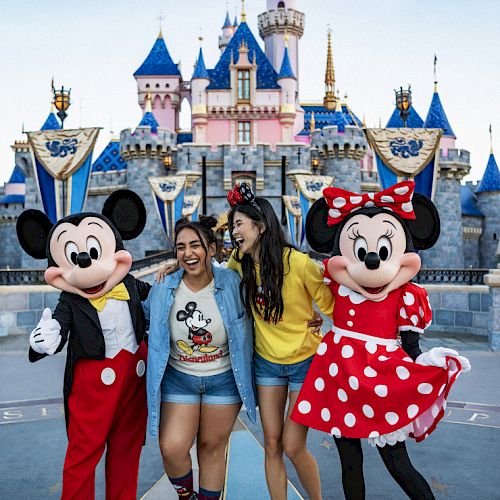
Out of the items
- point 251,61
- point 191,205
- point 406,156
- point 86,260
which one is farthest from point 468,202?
point 86,260

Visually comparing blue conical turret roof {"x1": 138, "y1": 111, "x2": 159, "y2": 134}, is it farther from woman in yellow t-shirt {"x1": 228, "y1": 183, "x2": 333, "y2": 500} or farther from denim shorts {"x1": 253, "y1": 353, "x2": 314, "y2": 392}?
denim shorts {"x1": 253, "y1": 353, "x2": 314, "y2": 392}

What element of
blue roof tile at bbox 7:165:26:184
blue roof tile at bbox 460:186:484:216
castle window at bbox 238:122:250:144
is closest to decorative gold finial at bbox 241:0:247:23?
castle window at bbox 238:122:250:144

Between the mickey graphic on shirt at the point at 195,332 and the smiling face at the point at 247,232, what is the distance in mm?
345

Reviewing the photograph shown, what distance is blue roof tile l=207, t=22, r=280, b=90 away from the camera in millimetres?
25156

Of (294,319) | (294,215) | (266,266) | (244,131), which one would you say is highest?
(244,131)

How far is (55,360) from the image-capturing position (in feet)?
20.9

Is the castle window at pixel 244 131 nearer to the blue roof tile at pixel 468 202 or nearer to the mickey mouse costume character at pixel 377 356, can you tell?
the blue roof tile at pixel 468 202

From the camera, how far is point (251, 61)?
84.5ft

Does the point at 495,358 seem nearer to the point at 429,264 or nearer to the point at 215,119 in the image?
the point at 429,264

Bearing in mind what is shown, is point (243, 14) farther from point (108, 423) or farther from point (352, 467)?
point (352, 467)

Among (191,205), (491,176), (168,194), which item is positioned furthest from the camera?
(491,176)

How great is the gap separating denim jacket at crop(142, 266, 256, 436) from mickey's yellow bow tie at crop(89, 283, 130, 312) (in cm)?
17

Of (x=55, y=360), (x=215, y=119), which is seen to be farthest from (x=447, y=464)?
(x=215, y=119)

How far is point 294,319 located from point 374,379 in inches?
16.0
